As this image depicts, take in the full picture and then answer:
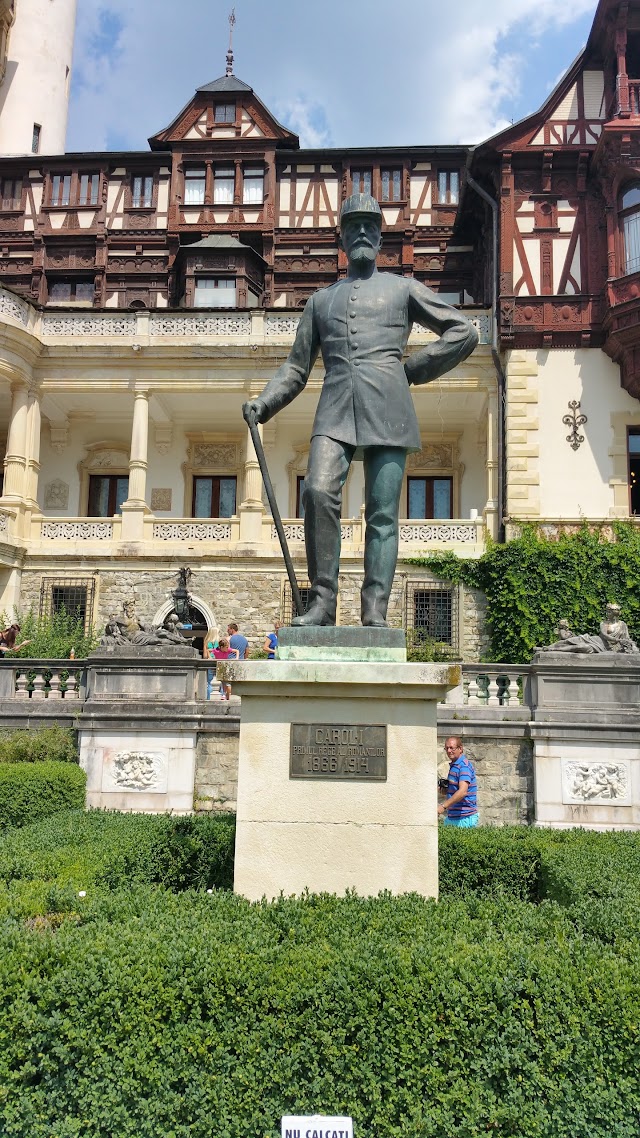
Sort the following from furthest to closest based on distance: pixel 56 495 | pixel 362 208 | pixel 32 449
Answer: pixel 56 495
pixel 32 449
pixel 362 208

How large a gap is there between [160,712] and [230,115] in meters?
23.9

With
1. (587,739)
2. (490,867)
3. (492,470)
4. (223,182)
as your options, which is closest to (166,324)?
(223,182)

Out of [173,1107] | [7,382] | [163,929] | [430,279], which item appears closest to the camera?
[173,1107]

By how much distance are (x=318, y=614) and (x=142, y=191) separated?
27996 millimetres

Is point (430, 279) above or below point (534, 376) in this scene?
above

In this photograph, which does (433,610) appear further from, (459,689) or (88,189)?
(88,189)

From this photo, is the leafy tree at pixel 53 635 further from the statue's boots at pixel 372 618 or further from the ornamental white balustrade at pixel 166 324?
the statue's boots at pixel 372 618

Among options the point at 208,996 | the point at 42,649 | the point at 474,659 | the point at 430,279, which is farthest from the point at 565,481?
the point at 208,996

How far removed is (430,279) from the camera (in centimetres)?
2892

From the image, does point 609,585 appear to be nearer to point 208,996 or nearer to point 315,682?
point 315,682

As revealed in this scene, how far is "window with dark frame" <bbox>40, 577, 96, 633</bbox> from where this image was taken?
23.8m

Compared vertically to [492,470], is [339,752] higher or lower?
lower

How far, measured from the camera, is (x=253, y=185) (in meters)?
29.2

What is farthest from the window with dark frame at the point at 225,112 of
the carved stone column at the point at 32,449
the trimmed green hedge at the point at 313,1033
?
the trimmed green hedge at the point at 313,1033
